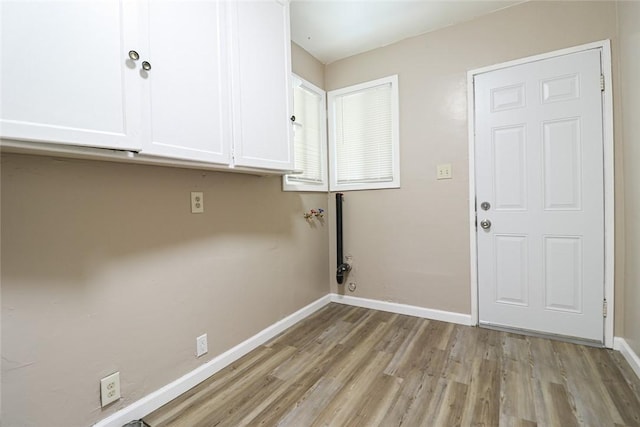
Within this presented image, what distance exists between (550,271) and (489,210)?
2.02ft

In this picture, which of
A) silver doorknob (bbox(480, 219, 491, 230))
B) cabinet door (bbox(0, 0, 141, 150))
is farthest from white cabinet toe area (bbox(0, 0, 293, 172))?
silver doorknob (bbox(480, 219, 491, 230))

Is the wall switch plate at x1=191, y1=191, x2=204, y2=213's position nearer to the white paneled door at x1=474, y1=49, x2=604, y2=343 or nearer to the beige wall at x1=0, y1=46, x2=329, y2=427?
the beige wall at x1=0, y1=46, x2=329, y2=427

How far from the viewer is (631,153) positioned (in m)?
→ 1.77

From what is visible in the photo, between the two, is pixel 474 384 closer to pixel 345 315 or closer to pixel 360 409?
pixel 360 409

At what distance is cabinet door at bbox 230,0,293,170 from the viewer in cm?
166

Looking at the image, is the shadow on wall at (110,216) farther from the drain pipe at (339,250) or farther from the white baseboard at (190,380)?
the drain pipe at (339,250)

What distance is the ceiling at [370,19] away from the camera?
7.09ft

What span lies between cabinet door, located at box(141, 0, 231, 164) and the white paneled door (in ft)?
6.65

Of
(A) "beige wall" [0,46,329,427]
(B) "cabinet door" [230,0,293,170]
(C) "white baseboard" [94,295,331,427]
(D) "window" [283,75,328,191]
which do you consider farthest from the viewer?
(D) "window" [283,75,328,191]

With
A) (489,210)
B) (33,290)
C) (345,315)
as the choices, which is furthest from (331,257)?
(33,290)

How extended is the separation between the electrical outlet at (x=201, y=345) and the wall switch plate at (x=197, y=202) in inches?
31.1

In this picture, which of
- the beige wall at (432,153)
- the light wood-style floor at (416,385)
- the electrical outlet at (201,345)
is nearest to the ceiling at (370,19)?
the beige wall at (432,153)

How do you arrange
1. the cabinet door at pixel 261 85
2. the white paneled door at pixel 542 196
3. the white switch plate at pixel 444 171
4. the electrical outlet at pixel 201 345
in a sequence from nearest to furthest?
the cabinet door at pixel 261 85 < the electrical outlet at pixel 201 345 < the white paneled door at pixel 542 196 < the white switch plate at pixel 444 171

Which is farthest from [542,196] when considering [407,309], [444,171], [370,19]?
[370,19]
